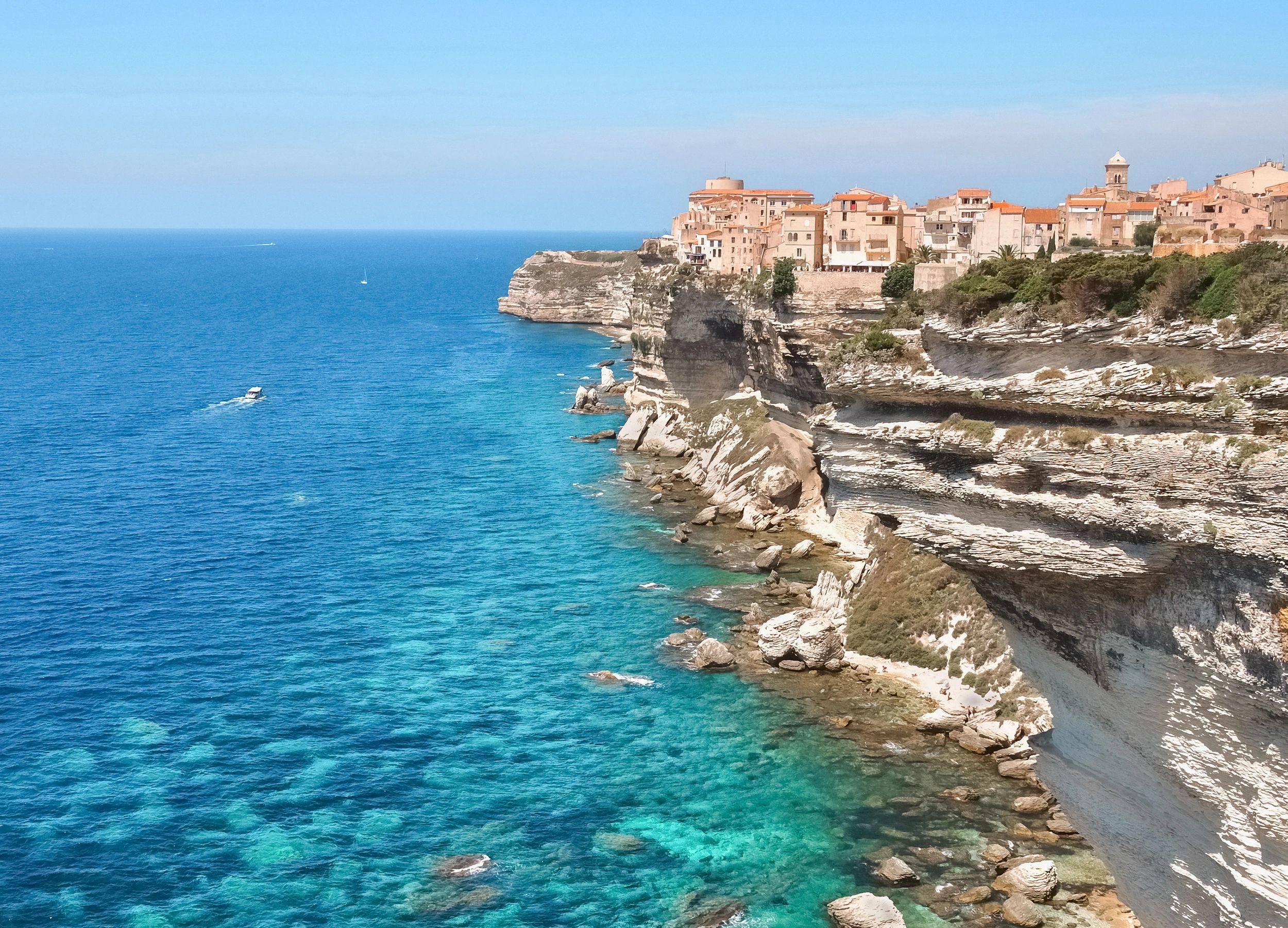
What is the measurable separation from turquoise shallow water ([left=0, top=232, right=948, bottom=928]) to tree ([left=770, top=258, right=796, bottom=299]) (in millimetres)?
15190

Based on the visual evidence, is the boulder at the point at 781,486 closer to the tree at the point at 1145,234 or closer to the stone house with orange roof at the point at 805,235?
the stone house with orange roof at the point at 805,235

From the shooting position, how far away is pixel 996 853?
3089 centimetres

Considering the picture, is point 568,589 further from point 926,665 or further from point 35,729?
point 35,729

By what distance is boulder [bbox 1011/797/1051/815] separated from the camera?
33.2 metres

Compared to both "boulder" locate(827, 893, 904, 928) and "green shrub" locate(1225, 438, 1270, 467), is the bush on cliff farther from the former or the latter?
"boulder" locate(827, 893, 904, 928)

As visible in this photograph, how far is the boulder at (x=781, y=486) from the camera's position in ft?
203

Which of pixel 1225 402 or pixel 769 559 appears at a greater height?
pixel 1225 402

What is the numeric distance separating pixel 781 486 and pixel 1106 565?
26.9 m

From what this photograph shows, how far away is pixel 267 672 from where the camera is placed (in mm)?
42188

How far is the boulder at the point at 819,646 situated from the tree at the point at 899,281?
870 inches

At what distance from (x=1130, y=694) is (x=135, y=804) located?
31.4m

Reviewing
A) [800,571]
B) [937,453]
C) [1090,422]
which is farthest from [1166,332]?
[800,571]

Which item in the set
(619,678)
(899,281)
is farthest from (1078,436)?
(899,281)

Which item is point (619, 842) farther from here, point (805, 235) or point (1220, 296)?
point (805, 235)
